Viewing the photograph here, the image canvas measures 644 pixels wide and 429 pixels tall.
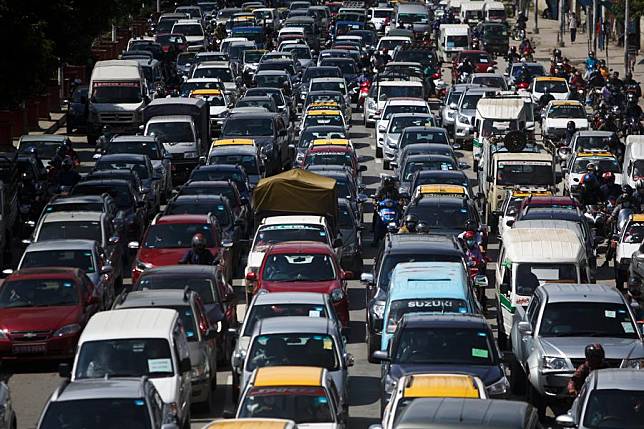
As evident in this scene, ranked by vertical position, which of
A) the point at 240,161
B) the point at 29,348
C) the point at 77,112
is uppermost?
the point at 29,348

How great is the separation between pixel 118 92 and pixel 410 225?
87.6 ft

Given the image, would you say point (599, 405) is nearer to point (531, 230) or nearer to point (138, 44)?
point (531, 230)

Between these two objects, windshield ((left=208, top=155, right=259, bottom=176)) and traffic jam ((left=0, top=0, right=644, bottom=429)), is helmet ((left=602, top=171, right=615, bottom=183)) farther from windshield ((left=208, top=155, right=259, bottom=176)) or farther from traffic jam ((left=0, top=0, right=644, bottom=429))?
windshield ((left=208, top=155, right=259, bottom=176))

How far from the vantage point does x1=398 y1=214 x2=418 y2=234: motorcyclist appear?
34312mm


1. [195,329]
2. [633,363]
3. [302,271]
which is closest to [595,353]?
[633,363]

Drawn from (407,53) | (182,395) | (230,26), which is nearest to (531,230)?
(182,395)

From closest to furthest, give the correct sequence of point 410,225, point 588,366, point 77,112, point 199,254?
point 588,366, point 199,254, point 410,225, point 77,112

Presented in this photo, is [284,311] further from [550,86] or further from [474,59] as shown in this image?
[474,59]

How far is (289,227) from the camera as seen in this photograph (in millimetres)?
34562

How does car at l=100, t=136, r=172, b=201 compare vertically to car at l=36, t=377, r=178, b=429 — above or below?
below

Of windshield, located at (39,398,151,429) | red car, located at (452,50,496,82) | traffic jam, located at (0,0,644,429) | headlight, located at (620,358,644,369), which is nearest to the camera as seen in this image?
windshield, located at (39,398,151,429)

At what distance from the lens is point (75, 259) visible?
106 ft

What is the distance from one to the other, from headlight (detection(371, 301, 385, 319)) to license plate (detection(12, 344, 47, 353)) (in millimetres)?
4961

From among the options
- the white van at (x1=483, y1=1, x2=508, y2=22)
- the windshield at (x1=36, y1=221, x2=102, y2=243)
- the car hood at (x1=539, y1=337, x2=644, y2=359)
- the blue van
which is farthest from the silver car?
the white van at (x1=483, y1=1, x2=508, y2=22)
